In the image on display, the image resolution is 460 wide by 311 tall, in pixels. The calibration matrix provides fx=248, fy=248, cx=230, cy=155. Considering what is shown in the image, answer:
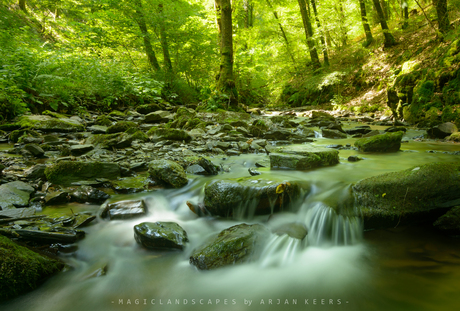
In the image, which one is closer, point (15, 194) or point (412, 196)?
point (412, 196)

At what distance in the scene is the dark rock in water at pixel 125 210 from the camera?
2924mm

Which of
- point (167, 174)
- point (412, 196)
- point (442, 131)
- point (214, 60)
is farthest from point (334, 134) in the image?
point (214, 60)

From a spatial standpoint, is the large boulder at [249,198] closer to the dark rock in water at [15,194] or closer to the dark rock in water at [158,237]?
the dark rock in water at [158,237]

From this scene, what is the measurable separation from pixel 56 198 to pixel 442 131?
8406mm

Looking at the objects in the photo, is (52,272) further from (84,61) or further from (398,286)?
(84,61)

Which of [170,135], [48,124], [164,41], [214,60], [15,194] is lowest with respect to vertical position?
[15,194]

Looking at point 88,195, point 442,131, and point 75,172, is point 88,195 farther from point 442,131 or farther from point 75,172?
point 442,131

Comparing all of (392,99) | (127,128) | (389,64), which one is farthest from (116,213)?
A: (389,64)

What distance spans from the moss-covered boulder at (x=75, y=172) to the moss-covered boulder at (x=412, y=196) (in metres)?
3.48

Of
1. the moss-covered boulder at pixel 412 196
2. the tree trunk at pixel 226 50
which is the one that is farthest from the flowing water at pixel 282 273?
the tree trunk at pixel 226 50

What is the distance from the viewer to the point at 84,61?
9125 millimetres

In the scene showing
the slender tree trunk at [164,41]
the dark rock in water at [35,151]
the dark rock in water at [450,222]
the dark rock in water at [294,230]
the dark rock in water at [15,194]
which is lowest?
the dark rock in water at [450,222]

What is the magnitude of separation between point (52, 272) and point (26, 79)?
7.20 metres

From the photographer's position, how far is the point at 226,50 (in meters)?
10.7
